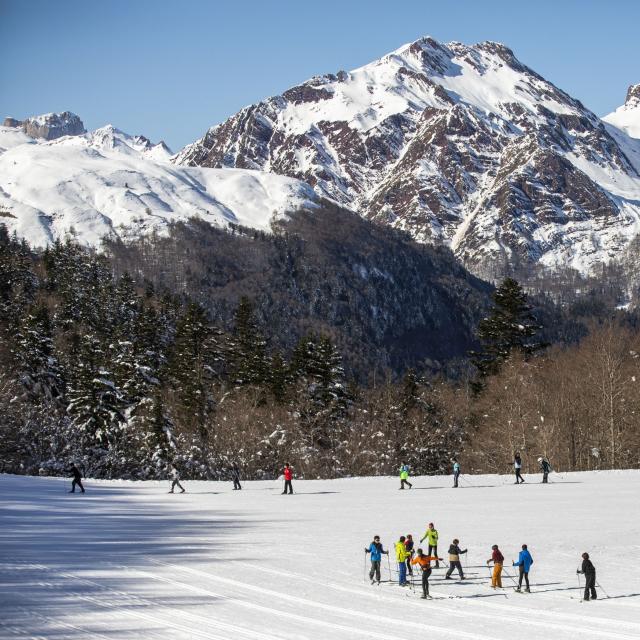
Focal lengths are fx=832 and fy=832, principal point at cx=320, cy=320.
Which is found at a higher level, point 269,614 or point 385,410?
point 385,410

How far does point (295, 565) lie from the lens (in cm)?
2469

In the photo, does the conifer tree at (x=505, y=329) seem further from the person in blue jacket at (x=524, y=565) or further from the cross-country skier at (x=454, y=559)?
the person in blue jacket at (x=524, y=565)

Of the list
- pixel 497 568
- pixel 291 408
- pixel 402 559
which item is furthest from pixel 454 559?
pixel 291 408

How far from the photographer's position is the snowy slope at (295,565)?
1809 cm

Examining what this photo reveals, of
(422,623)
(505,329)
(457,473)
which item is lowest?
(422,623)

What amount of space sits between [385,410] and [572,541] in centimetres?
4223

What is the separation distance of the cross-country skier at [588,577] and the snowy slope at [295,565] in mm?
430

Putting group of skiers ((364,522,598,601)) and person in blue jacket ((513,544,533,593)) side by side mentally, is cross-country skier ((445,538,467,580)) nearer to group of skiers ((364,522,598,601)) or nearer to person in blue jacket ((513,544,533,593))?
group of skiers ((364,522,598,601))

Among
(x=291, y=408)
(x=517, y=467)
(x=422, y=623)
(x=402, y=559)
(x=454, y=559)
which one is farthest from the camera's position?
(x=291, y=408)

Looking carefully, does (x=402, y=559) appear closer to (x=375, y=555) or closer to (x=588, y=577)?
(x=375, y=555)

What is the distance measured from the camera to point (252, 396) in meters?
70.3

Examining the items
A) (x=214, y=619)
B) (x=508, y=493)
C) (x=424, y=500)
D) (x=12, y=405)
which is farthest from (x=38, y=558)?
(x=12, y=405)

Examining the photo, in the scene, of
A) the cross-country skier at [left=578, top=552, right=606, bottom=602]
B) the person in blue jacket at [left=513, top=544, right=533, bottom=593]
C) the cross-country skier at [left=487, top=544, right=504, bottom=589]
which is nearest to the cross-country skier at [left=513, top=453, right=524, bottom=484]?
the cross-country skier at [left=487, top=544, right=504, bottom=589]

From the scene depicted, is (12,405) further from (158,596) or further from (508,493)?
(158,596)
